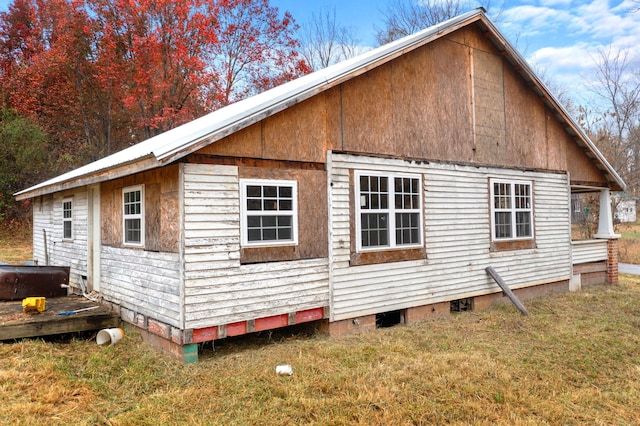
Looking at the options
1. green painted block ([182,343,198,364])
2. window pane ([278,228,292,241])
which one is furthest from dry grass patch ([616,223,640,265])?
green painted block ([182,343,198,364])

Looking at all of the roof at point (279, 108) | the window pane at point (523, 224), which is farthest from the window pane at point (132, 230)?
the window pane at point (523, 224)

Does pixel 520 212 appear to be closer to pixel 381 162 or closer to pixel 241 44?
pixel 381 162

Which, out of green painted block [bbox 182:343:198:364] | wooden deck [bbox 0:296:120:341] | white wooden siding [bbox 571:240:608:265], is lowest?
green painted block [bbox 182:343:198:364]

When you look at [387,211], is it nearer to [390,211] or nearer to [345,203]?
[390,211]

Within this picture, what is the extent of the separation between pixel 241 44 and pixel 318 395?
2278cm

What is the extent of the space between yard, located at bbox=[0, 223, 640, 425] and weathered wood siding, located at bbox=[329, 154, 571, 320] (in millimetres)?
853

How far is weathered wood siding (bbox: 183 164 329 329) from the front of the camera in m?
6.36

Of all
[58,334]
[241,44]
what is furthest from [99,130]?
[58,334]

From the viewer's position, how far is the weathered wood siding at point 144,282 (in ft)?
21.4

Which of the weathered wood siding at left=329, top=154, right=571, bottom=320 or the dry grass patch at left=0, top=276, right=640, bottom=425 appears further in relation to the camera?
the weathered wood siding at left=329, top=154, right=571, bottom=320

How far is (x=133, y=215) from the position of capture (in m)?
7.96

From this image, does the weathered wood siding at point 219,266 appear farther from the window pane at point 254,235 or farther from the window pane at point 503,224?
the window pane at point 503,224

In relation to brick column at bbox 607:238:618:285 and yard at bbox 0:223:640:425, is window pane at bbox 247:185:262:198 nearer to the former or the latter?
yard at bbox 0:223:640:425

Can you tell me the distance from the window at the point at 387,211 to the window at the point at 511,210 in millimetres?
2634
